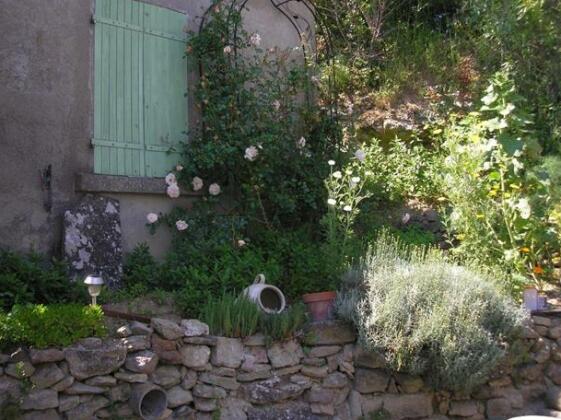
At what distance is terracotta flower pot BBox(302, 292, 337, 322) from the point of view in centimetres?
479

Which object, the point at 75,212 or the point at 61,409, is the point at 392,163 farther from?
the point at 61,409

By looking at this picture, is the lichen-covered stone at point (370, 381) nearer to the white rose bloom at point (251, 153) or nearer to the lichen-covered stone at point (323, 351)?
the lichen-covered stone at point (323, 351)

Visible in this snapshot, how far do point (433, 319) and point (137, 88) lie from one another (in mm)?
2977

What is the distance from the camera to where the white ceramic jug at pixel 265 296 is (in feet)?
15.1

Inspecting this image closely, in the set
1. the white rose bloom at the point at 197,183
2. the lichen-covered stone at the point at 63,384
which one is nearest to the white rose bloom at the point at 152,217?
the white rose bloom at the point at 197,183

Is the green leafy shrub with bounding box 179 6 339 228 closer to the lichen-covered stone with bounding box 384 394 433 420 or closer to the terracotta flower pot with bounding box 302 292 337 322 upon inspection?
the terracotta flower pot with bounding box 302 292 337 322

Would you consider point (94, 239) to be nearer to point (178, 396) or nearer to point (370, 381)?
point (178, 396)

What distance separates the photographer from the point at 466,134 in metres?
6.61

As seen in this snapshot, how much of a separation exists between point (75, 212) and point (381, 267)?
7.45 ft

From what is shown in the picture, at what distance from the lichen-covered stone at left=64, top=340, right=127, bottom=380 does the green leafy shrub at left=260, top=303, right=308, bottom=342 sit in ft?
3.25

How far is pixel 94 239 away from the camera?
5020 millimetres

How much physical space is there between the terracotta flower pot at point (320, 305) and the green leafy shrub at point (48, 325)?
1573mm

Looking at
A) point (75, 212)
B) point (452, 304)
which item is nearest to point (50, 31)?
point (75, 212)

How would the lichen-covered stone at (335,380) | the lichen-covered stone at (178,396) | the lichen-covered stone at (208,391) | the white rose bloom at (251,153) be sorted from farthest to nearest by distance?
the white rose bloom at (251,153), the lichen-covered stone at (335,380), the lichen-covered stone at (208,391), the lichen-covered stone at (178,396)
